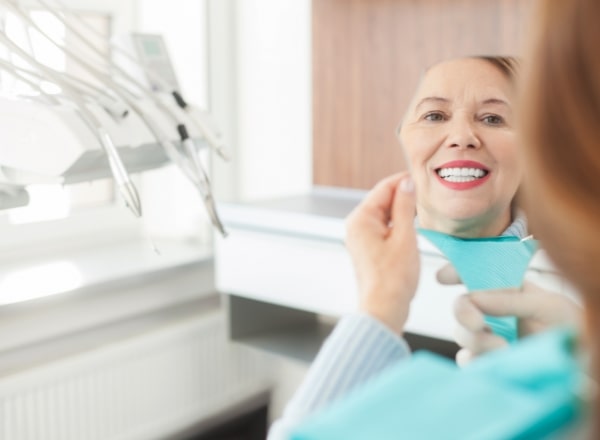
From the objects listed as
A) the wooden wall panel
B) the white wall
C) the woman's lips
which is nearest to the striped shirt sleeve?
the woman's lips

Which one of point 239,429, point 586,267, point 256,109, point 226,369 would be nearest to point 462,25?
point 256,109

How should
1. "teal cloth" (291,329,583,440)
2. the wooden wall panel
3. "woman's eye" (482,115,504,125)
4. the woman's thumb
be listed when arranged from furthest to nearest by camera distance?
the wooden wall panel, "woman's eye" (482,115,504,125), the woman's thumb, "teal cloth" (291,329,583,440)

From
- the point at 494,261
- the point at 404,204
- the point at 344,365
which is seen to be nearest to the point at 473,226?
the point at 494,261

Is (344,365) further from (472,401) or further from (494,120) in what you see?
(494,120)

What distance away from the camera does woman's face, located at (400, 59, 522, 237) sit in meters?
0.78

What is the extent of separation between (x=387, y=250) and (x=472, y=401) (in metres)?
0.31

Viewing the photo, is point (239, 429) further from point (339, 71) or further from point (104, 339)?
point (339, 71)

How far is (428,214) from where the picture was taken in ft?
2.68

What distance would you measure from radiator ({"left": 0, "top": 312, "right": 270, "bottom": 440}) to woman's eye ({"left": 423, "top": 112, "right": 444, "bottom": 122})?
135cm

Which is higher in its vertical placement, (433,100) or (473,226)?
(433,100)

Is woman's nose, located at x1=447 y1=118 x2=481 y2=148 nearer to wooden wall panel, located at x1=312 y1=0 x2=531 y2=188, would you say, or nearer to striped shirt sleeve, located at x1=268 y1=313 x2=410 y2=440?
striped shirt sleeve, located at x1=268 y1=313 x2=410 y2=440

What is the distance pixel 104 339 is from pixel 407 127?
1.43 m

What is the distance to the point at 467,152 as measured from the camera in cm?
78

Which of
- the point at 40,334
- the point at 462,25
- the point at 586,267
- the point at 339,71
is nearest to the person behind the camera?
the point at 586,267
